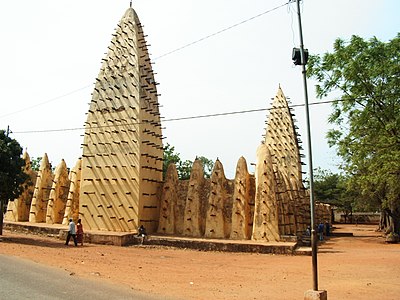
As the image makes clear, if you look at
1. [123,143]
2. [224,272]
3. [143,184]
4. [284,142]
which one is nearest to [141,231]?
[143,184]

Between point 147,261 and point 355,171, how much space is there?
16.4 metres

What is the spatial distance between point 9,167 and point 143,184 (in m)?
7.75

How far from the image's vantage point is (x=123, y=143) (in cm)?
2580

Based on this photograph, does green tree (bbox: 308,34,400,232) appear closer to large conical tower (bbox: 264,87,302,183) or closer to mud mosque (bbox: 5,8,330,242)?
mud mosque (bbox: 5,8,330,242)

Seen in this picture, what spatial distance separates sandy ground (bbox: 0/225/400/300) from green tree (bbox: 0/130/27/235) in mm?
4262

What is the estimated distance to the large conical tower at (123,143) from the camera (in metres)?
25.0

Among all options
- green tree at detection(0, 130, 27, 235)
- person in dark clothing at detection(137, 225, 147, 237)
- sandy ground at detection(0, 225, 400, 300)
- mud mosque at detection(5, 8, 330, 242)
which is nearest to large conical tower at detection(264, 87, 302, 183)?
mud mosque at detection(5, 8, 330, 242)

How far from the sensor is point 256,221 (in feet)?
71.5

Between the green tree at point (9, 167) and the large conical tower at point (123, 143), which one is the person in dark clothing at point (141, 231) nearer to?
the large conical tower at point (123, 143)

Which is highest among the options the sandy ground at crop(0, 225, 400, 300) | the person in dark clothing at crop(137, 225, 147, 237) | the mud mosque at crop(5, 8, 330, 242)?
the mud mosque at crop(5, 8, 330, 242)

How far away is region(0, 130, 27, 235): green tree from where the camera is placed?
68.8 ft

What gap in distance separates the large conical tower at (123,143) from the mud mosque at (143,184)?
0.06 m

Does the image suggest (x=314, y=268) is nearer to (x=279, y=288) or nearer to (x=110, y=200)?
(x=279, y=288)

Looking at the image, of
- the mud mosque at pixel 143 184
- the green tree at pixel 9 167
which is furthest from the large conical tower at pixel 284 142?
the green tree at pixel 9 167
